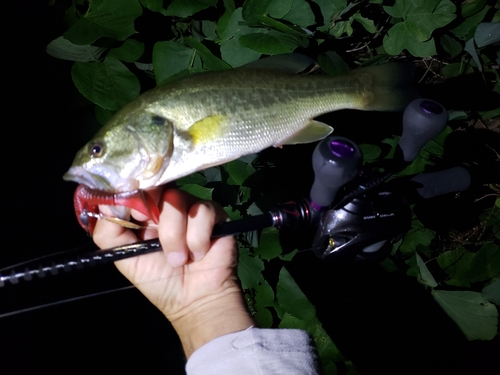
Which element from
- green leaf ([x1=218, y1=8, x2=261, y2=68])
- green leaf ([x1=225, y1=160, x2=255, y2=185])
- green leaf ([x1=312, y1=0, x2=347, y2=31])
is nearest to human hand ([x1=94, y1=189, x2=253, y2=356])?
green leaf ([x1=225, y1=160, x2=255, y2=185])

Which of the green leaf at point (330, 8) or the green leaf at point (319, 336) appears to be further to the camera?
the green leaf at point (319, 336)

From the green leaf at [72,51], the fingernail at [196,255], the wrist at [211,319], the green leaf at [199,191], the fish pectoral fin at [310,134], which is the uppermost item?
the green leaf at [72,51]

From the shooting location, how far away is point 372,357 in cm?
250

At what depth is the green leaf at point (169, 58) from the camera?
167 cm

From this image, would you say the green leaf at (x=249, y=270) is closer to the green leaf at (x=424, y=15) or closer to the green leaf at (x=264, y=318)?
the green leaf at (x=264, y=318)

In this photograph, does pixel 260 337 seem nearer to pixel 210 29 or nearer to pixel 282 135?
pixel 282 135

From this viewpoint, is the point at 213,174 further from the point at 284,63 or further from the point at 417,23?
the point at 417,23

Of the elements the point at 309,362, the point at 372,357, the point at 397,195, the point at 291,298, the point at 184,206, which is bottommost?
the point at 372,357

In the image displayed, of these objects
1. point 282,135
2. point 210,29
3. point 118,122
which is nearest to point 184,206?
point 118,122

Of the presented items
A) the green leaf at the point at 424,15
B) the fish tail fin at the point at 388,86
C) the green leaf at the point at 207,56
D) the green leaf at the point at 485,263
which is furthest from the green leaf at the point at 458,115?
the green leaf at the point at 207,56

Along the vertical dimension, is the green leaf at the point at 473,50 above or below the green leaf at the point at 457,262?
above

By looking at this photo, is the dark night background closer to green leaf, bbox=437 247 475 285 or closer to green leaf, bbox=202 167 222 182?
green leaf, bbox=437 247 475 285

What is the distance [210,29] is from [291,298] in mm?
1424

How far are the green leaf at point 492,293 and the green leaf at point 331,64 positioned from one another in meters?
1.35
